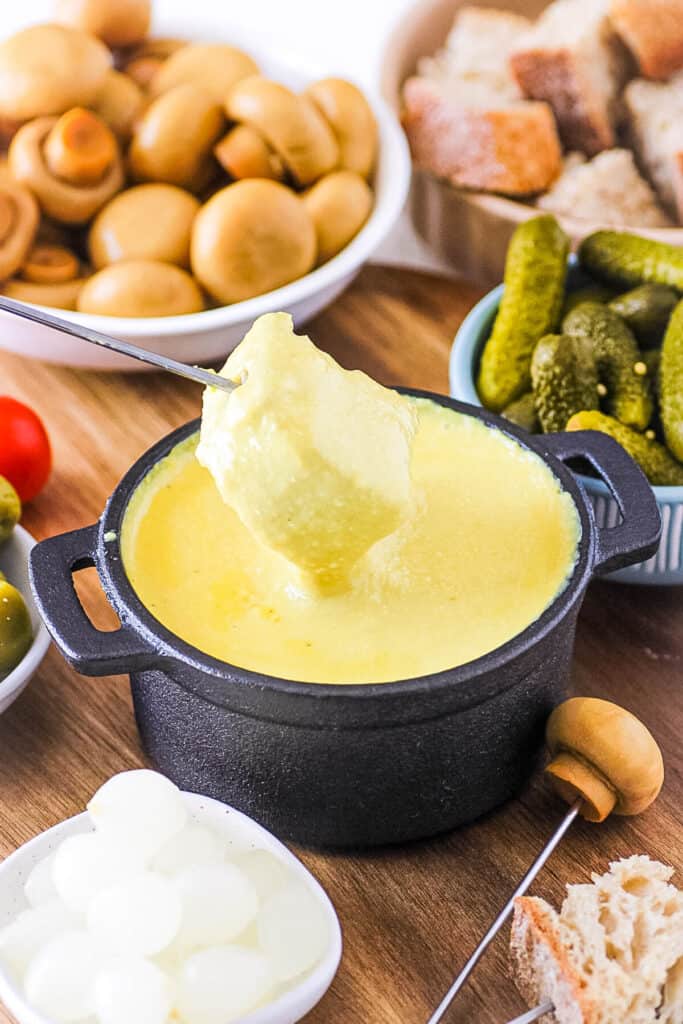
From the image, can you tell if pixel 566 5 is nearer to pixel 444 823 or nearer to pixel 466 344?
pixel 466 344

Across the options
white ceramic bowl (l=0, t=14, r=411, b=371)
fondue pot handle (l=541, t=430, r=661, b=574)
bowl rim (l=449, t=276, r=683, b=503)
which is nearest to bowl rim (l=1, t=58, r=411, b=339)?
white ceramic bowl (l=0, t=14, r=411, b=371)

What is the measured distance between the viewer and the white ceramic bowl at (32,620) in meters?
1.41

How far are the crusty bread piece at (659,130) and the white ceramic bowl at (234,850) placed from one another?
1354mm

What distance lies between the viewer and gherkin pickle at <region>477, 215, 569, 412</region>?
174 centimetres

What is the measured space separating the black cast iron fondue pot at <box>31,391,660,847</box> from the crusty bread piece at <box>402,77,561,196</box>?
87 cm

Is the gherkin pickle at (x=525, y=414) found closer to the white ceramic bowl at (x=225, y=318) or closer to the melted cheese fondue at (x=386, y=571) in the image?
the melted cheese fondue at (x=386, y=571)

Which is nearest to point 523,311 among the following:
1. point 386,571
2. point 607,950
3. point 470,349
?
point 470,349

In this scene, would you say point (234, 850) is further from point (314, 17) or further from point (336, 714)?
point (314, 17)

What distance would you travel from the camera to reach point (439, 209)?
2242mm

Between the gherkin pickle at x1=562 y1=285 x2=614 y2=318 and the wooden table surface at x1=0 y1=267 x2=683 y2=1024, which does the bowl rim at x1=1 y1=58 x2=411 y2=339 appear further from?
the gherkin pickle at x1=562 y1=285 x2=614 y2=318

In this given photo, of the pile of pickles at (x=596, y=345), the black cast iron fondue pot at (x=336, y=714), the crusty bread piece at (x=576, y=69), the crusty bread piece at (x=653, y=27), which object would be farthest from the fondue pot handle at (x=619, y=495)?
the crusty bread piece at (x=653, y=27)

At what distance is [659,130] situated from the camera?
2.20m

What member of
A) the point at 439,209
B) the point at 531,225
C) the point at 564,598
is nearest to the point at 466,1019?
the point at 564,598

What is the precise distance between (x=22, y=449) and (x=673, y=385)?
2.69ft
